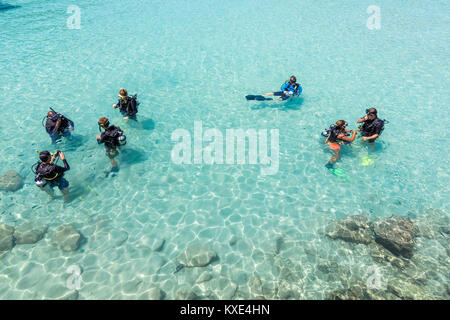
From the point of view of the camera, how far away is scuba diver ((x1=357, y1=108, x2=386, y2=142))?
1034cm

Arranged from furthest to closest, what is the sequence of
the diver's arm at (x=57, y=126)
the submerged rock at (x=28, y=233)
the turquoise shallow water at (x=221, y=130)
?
the diver's arm at (x=57, y=126) < the submerged rock at (x=28, y=233) < the turquoise shallow water at (x=221, y=130)

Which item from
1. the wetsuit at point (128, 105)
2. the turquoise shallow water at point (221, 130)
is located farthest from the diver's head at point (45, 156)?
the wetsuit at point (128, 105)

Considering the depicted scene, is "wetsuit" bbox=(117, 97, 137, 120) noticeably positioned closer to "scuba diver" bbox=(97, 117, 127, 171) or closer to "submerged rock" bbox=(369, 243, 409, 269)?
"scuba diver" bbox=(97, 117, 127, 171)

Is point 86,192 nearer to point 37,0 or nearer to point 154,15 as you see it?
point 154,15

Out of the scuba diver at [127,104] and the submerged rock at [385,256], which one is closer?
the submerged rock at [385,256]

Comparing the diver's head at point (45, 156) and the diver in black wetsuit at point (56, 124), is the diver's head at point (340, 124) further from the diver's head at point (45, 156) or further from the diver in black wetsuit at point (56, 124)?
the diver in black wetsuit at point (56, 124)

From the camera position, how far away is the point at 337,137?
10258 mm

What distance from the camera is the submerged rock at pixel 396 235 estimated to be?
803 centimetres

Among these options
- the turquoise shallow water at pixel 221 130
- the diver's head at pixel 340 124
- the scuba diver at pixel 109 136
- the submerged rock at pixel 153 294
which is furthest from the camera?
the diver's head at pixel 340 124

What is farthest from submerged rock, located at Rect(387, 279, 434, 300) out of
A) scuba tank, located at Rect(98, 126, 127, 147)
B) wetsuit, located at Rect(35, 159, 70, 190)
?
wetsuit, located at Rect(35, 159, 70, 190)

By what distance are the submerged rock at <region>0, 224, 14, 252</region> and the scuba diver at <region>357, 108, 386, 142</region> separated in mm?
13693

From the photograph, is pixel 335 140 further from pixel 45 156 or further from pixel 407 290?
pixel 45 156

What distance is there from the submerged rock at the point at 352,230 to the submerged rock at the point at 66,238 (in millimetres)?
8378
